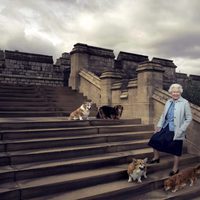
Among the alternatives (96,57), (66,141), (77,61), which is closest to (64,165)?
(66,141)

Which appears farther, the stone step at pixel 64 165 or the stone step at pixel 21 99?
the stone step at pixel 21 99

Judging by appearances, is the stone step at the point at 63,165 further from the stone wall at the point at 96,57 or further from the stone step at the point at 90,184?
the stone wall at the point at 96,57

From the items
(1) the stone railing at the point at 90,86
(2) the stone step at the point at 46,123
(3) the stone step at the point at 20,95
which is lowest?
(2) the stone step at the point at 46,123

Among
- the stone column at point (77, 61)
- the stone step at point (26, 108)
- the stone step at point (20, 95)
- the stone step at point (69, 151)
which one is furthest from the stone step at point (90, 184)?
the stone column at point (77, 61)

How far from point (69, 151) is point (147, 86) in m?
4.04

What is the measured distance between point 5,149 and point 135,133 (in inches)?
147

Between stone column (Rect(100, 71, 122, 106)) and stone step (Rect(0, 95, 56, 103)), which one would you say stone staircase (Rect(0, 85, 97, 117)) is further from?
stone column (Rect(100, 71, 122, 106))

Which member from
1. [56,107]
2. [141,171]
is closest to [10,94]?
Answer: [56,107]

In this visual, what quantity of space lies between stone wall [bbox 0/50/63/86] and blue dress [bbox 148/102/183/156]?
10322 millimetres

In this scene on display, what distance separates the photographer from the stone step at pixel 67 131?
18.9ft

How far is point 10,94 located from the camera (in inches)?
391

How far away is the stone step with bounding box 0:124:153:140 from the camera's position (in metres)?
5.75

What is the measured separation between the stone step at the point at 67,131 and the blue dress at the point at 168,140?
192 cm

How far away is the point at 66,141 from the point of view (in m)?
6.00
